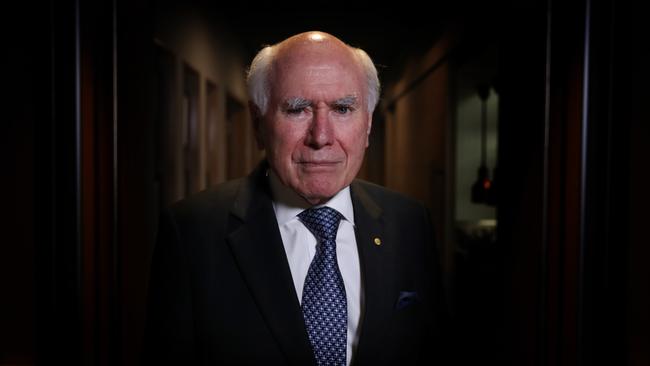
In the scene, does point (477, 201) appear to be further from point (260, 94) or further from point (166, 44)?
point (166, 44)

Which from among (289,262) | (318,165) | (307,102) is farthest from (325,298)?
(307,102)

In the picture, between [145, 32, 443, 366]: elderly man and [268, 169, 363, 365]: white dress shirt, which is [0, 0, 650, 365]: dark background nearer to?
[145, 32, 443, 366]: elderly man

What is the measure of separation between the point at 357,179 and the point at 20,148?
736 millimetres

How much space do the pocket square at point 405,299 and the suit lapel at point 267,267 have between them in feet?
0.65

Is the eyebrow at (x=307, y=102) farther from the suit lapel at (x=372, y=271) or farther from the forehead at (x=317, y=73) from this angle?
the suit lapel at (x=372, y=271)

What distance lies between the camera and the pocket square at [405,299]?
3.20 feet

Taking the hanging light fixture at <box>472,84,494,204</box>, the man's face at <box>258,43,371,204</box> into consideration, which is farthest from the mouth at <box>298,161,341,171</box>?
the hanging light fixture at <box>472,84,494,204</box>

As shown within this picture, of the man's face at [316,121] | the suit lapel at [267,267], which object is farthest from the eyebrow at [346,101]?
the suit lapel at [267,267]

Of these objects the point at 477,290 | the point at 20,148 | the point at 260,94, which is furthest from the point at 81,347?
the point at 477,290

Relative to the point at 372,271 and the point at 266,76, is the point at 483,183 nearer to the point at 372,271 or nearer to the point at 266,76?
the point at 372,271

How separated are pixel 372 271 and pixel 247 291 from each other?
0.25 m

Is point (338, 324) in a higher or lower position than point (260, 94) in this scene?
lower

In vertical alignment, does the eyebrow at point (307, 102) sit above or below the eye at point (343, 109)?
above

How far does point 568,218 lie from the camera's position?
994 millimetres
